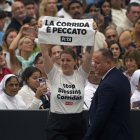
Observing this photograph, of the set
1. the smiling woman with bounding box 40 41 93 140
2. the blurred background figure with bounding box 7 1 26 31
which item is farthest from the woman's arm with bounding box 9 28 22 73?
the smiling woman with bounding box 40 41 93 140

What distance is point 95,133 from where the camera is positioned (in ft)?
31.0

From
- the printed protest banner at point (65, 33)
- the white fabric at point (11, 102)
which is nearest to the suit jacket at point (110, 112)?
the printed protest banner at point (65, 33)

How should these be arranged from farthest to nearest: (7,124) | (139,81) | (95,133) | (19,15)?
(19,15) < (139,81) < (7,124) < (95,133)

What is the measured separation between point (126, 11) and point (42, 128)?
16.0 feet

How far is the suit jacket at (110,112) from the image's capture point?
30.9ft

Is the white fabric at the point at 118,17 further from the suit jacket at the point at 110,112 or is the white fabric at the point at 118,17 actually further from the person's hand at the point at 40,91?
the suit jacket at the point at 110,112

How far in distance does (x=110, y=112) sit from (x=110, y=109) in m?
0.04

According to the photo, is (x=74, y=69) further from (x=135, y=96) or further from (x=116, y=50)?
(x=116, y=50)

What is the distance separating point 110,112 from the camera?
9.48m

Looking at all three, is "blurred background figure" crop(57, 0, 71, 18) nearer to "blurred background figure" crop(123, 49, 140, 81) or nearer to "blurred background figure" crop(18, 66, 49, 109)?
"blurred background figure" crop(123, 49, 140, 81)

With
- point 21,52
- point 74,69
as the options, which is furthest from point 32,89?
point 21,52

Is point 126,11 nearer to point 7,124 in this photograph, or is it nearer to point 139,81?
Answer: point 139,81

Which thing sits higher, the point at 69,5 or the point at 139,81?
the point at 69,5

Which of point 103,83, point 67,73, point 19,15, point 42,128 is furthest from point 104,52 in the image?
point 19,15
